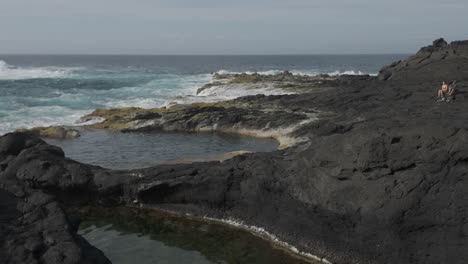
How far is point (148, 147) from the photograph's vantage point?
32750 mm

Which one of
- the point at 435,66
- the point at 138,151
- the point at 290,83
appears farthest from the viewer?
the point at 290,83

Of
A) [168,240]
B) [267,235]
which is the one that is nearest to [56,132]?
[168,240]

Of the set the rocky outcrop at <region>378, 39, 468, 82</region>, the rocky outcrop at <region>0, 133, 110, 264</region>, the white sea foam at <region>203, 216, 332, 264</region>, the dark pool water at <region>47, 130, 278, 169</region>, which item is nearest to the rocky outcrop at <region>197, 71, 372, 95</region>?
the rocky outcrop at <region>378, 39, 468, 82</region>

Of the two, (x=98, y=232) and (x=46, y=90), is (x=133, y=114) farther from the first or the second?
(x=46, y=90)

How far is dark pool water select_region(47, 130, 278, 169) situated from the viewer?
2886 centimetres

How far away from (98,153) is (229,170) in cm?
1495

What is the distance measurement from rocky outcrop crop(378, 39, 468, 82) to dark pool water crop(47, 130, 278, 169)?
53.3 ft

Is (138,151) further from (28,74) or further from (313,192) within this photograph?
(28,74)

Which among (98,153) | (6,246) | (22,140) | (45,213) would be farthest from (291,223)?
(98,153)

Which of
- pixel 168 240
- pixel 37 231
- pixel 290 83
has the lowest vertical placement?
pixel 168 240

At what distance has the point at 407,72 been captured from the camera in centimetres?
4503

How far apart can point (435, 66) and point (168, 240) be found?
34218 millimetres

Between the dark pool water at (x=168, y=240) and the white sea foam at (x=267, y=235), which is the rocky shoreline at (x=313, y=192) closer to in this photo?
the white sea foam at (x=267, y=235)

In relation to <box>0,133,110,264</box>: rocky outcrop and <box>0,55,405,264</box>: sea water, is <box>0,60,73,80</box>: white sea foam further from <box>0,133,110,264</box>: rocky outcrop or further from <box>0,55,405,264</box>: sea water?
<box>0,133,110,264</box>: rocky outcrop
